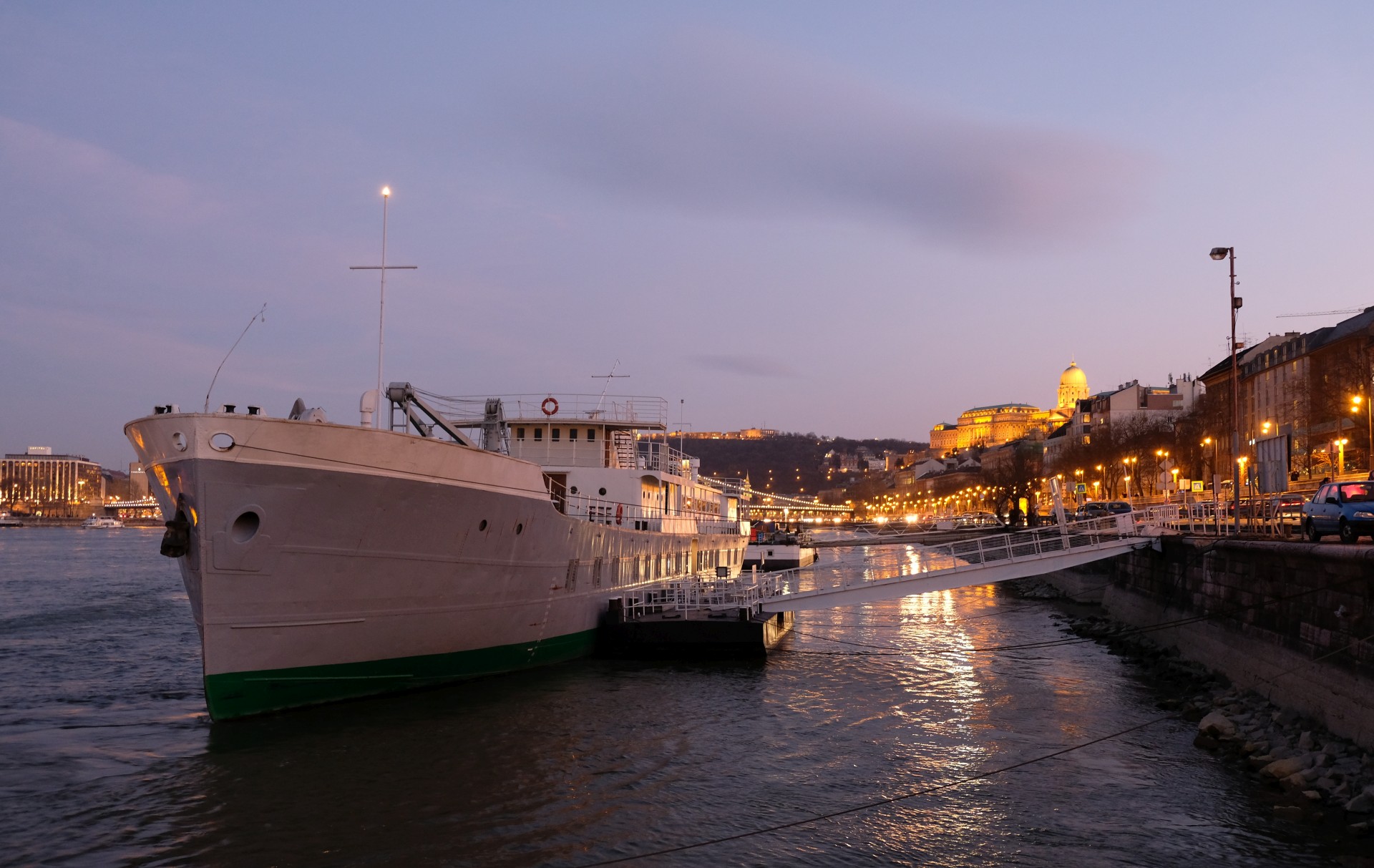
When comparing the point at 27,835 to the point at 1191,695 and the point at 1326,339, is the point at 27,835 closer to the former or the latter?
the point at 1191,695

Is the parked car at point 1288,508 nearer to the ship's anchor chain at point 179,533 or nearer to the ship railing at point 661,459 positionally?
the ship railing at point 661,459

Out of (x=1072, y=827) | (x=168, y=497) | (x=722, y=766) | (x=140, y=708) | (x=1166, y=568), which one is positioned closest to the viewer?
(x=1072, y=827)

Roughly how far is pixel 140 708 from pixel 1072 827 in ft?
53.1

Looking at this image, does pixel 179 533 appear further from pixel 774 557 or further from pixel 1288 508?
pixel 774 557

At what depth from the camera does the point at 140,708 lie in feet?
61.7

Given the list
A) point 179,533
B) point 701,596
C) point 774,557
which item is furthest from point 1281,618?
point 774,557

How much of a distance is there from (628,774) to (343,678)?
218 inches

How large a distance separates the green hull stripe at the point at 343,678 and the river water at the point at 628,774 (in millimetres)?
290

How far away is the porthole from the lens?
14984mm

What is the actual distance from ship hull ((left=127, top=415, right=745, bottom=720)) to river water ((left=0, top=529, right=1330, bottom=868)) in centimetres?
87

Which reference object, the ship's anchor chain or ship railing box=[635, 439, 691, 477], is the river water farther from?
ship railing box=[635, 439, 691, 477]

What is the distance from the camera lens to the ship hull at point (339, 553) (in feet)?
49.2

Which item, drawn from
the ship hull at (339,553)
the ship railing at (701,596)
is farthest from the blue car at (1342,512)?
the ship hull at (339,553)

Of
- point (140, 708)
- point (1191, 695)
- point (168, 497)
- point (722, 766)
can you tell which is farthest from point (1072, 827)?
point (140, 708)
